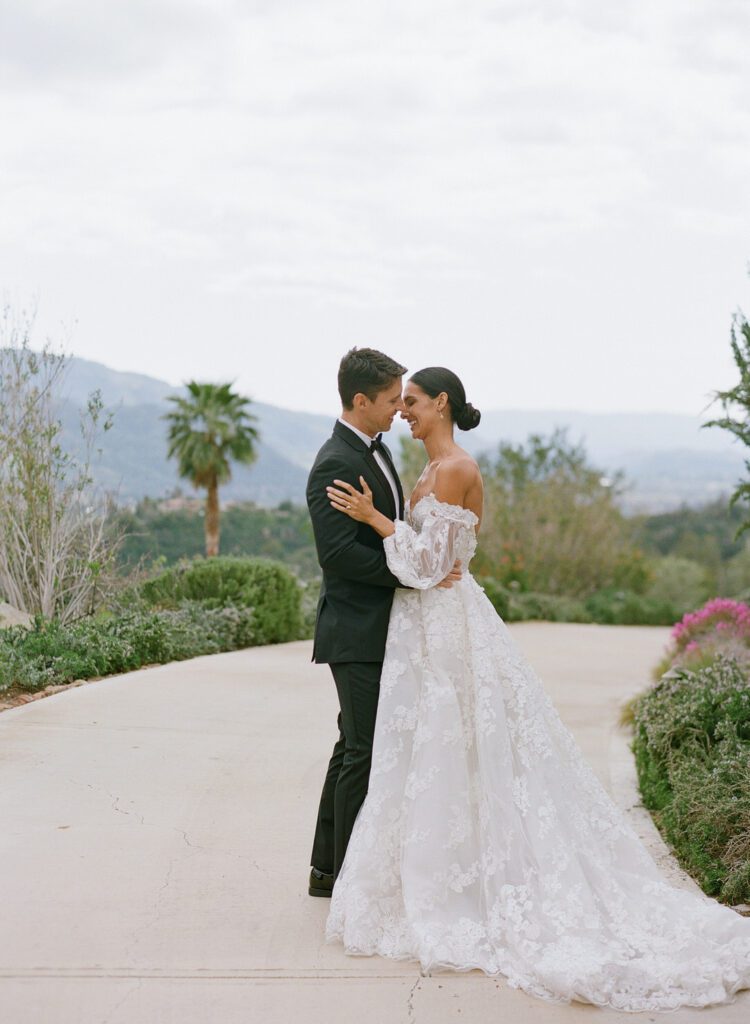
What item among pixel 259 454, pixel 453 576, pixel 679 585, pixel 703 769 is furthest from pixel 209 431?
pixel 453 576

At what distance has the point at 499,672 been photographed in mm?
4379

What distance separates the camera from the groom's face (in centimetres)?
441

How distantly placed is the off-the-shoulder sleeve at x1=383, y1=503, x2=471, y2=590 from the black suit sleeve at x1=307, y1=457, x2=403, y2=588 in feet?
0.19

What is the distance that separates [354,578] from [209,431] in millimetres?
22297

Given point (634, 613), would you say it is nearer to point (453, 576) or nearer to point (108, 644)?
point (108, 644)

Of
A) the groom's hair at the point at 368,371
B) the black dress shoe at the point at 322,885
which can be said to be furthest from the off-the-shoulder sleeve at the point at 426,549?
the black dress shoe at the point at 322,885

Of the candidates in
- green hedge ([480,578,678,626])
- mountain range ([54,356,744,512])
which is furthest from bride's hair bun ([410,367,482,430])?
green hedge ([480,578,678,626])

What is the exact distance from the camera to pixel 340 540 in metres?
4.30

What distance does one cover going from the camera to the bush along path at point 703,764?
485 centimetres

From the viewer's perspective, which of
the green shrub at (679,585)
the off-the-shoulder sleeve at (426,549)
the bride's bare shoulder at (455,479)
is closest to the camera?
the off-the-shoulder sleeve at (426,549)

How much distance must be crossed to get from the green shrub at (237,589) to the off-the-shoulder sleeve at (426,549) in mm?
7631

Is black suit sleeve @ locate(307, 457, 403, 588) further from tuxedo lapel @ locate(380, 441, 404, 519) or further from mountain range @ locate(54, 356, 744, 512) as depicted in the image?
mountain range @ locate(54, 356, 744, 512)

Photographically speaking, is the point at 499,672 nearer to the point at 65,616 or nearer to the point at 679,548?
the point at 65,616

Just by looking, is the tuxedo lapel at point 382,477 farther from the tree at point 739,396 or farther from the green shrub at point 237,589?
the green shrub at point 237,589
